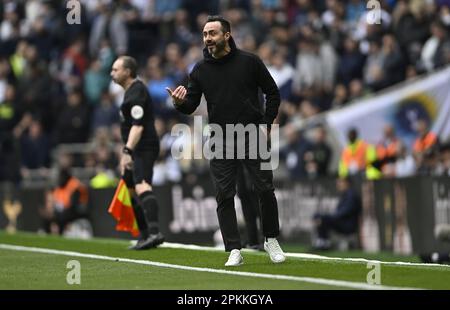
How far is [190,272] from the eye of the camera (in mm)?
11430

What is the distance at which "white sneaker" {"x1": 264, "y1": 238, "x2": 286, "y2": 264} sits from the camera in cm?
1183

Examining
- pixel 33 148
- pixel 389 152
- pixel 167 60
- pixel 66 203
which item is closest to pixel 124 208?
pixel 389 152

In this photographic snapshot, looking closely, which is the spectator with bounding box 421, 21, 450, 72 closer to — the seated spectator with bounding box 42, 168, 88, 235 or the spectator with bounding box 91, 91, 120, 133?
the seated spectator with bounding box 42, 168, 88, 235

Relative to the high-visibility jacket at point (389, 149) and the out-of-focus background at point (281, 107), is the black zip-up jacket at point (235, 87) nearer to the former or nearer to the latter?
the out-of-focus background at point (281, 107)

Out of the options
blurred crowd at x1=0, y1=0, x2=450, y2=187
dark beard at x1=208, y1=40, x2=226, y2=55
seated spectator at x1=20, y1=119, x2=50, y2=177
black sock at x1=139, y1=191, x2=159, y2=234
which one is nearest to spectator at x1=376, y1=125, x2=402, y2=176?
blurred crowd at x1=0, y1=0, x2=450, y2=187

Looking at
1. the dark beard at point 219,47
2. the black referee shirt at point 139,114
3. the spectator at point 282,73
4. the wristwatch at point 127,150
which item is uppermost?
the spectator at point 282,73

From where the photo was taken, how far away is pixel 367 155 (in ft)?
68.8

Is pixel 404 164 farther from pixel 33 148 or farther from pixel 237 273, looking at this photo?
pixel 237 273

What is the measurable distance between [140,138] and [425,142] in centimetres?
709

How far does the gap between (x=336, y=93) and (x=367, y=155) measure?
80.8 inches

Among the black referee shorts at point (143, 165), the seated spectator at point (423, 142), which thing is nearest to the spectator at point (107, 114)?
the seated spectator at point (423, 142)

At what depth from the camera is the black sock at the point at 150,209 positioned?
46.6 feet

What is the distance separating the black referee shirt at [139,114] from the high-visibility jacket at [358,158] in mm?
6925

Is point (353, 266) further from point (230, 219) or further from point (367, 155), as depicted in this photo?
point (367, 155)
